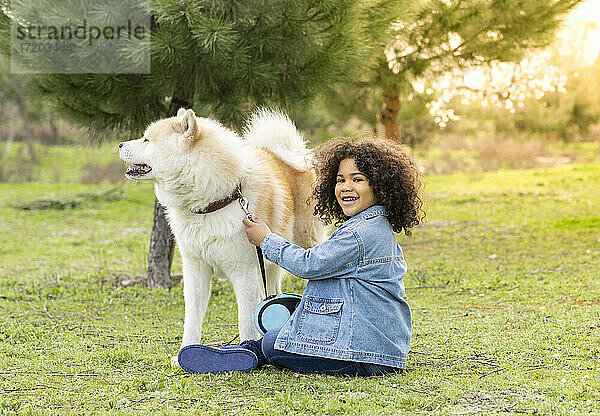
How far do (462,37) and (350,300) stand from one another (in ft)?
20.2

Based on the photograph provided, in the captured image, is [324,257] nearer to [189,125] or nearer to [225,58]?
[189,125]

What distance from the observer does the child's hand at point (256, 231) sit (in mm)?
3467

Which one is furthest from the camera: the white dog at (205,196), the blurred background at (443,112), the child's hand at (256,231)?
the blurred background at (443,112)

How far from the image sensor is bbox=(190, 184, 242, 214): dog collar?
12.1 ft

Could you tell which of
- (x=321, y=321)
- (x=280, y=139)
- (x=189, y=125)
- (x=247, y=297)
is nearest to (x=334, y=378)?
(x=321, y=321)

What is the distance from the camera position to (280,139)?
15.1 ft

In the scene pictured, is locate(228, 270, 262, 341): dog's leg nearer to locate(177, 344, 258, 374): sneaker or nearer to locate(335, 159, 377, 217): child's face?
locate(177, 344, 258, 374): sneaker

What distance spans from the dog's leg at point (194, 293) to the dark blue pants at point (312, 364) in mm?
646

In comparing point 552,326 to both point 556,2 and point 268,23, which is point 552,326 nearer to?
point 268,23

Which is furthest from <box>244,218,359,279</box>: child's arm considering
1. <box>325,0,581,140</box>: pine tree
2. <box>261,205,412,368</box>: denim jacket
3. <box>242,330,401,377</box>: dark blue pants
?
<box>325,0,581,140</box>: pine tree

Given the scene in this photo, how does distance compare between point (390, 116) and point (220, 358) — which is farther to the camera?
point (390, 116)

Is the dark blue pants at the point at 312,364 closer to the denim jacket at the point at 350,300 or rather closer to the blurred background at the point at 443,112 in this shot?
the denim jacket at the point at 350,300

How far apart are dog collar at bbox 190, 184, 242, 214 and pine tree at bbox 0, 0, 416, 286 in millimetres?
1579

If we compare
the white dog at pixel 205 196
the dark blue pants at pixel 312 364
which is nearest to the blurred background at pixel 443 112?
the white dog at pixel 205 196
